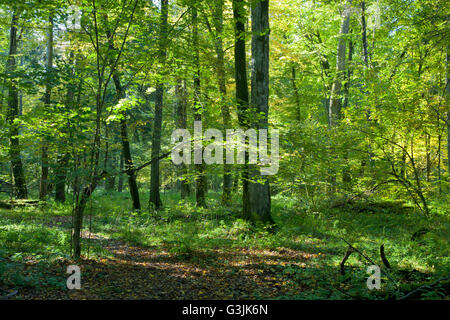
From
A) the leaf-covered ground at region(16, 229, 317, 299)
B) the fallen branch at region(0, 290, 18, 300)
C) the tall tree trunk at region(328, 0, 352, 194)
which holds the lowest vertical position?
the leaf-covered ground at region(16, 229, 317, 299)

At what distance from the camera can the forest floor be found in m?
4.18

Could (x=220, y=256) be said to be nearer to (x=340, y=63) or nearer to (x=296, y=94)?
(x=340, y=63)

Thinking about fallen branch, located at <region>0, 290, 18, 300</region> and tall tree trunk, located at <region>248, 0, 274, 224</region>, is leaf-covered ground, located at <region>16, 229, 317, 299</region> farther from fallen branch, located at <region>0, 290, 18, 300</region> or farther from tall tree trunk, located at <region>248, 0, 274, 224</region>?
tall tree trunk, located at <region>248, 0, 274, 224</region>

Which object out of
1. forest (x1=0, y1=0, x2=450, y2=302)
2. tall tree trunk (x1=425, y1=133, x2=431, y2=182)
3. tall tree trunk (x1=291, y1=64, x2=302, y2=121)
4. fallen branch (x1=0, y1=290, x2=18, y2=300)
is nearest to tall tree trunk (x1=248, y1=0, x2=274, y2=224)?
forest (x1=0, y1=0, x2=450, y2=302)

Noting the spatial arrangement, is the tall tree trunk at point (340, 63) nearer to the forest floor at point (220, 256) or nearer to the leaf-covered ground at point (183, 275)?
the forest floor at point (220, 256)

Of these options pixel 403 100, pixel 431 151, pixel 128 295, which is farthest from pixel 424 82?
pixel 128 295

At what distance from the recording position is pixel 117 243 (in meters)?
7.28

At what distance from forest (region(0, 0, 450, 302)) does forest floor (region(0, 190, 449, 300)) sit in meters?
0.04

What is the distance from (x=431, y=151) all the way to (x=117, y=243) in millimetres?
10902

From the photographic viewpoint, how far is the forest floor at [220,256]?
418 cm

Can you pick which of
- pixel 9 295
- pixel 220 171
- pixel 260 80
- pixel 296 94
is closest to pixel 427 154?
pixel 260 80

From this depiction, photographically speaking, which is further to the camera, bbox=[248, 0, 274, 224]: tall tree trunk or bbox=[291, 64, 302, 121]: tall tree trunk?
bbox=[291, 64, 302, 121]: tall tree trunk

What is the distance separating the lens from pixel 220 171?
26.8 ft
